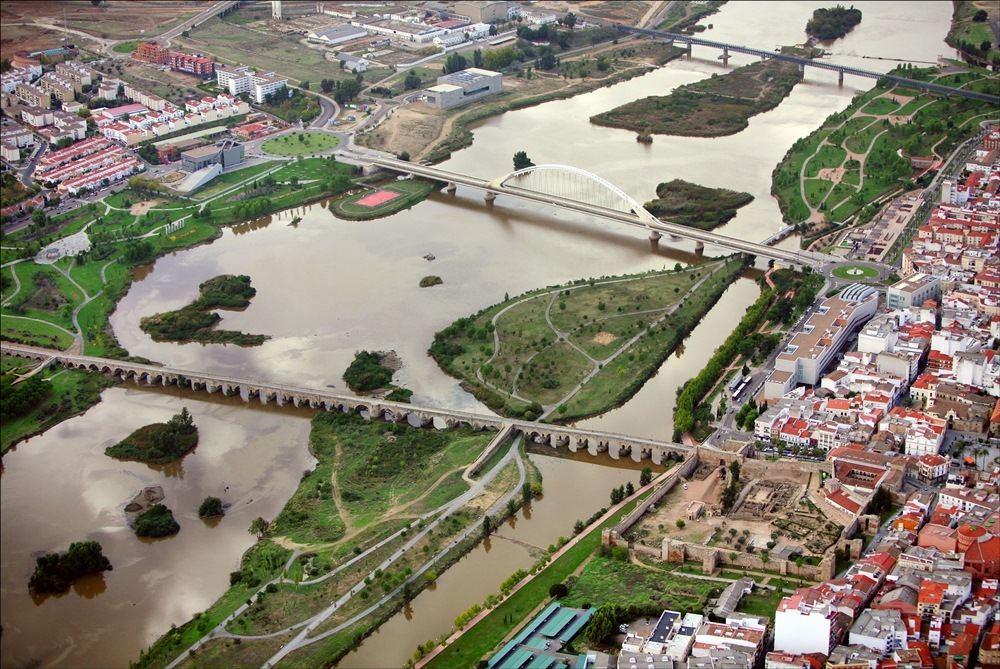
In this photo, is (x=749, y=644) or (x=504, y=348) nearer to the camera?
(x=749, y=644)

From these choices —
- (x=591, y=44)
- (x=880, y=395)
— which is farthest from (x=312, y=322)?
(x=591, y=44)

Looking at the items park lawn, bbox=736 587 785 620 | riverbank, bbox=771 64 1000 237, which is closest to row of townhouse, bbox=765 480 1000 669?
park lawn, bbox=736 587 785 620

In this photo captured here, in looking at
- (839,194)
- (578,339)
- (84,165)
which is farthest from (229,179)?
(839,194)

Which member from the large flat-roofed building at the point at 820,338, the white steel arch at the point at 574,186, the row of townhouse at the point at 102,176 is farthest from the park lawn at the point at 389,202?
the large flat-roofed building at the point at 820,338

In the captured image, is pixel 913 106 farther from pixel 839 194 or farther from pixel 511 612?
pixel 511 612

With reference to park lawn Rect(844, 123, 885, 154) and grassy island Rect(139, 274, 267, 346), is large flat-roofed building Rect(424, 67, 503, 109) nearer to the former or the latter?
park lawn Rect(844, 123, 885, 154)

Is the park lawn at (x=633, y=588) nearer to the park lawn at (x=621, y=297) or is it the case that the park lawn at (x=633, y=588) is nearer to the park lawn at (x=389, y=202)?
the park lawn at (x=621, y=297)

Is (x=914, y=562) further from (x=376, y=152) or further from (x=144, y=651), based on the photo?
(x=376, y=152)
